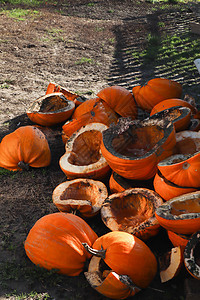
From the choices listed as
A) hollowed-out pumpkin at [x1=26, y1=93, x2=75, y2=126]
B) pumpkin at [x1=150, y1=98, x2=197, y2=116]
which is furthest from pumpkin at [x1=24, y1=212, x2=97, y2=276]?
hollowed-out pumpkin at [x1=26, y1=93, x2=75, y2=126]

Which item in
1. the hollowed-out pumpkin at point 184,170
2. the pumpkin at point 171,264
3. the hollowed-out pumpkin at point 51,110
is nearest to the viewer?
the pumpkin at point 171,264

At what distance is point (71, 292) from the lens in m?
2.53

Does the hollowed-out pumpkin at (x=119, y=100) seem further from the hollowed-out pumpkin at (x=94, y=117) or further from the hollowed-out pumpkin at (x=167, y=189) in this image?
the hollowed-out pumpkin at (x=167, y=189)

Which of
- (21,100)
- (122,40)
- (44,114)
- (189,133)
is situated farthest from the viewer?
(122,40)

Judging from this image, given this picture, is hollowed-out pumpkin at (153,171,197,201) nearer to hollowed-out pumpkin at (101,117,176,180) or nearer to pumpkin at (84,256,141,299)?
hollowed-out pumpkin at (101,117,176,180)

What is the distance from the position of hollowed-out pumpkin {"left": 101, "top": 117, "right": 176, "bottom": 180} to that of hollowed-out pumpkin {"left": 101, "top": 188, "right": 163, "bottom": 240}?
21 cm

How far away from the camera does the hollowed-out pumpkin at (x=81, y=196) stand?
3.11m

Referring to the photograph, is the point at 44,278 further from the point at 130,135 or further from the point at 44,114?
the point at 44,114

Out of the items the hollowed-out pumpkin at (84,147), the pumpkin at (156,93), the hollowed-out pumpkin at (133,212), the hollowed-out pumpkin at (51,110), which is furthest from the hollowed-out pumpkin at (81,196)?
the pumpkin at (156,93)

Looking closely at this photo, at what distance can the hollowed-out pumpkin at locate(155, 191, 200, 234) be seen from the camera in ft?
7.93

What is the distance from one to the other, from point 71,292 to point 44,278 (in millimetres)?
252

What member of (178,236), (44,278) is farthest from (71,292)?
(178,236)

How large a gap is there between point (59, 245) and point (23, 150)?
1.55m

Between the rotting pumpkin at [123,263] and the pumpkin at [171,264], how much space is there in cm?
8
